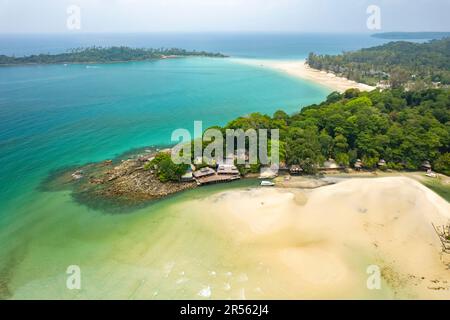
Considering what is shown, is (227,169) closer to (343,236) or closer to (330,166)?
(330,166)

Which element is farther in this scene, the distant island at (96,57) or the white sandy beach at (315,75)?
the distant island at (96,57)

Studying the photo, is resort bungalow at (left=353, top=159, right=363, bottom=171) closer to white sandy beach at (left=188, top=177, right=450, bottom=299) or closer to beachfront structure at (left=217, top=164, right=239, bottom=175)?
white sandy beach at (left=188, top=177, right=450, bottom=299)

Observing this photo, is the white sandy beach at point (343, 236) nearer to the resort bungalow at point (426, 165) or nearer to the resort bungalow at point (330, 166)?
the resort bungalow at point (330, 166)

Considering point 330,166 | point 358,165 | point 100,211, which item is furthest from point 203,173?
point 358,165

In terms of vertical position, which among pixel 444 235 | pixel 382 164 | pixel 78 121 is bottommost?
pixel 444 235

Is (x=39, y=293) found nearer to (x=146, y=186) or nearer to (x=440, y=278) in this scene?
(x=146, y=186)

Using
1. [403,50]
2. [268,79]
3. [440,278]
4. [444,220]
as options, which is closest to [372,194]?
[444,220]

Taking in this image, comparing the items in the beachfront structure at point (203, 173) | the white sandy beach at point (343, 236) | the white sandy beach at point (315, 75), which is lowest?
the white sandy beach at point (343, 236)

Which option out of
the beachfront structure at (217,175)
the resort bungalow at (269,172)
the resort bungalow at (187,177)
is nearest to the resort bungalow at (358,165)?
the resort bungalow at (269,172)
